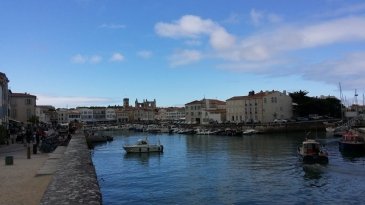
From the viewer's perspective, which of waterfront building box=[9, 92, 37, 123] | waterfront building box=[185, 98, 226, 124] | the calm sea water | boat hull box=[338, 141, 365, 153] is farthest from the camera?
waterfront building box=[185, 98, 226, 124]

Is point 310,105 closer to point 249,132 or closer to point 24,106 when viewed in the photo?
point 249,132

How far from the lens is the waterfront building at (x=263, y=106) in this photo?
151m

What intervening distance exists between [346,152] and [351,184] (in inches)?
1102

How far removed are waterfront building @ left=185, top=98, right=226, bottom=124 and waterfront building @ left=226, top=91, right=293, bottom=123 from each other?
15645 mm

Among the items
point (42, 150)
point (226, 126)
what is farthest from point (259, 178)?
point (226, 126)

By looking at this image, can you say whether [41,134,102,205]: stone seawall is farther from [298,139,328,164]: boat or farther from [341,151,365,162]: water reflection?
[341,151,365,162]: water reflection

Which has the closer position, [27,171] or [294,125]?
[27,171]

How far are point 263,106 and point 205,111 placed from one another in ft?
115

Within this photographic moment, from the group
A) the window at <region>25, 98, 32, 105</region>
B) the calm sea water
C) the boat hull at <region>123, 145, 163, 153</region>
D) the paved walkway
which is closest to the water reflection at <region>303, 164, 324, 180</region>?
the calm sea water

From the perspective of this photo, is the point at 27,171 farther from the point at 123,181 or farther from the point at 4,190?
the point at 123,181

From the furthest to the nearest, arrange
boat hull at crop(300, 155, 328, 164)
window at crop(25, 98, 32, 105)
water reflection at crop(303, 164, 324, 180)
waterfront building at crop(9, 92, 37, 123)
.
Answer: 1. window at crop(25, 98, 32, 105)
2. waterfront building at crop(9, 92, 37, 123)
3. boat hull at crop(300, 155, 328, 164)
4. water reflection at crop(303, 164, 324, 180)

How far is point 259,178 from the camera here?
38.6 meters

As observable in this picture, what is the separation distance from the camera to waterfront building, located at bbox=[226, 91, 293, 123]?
5945 inches

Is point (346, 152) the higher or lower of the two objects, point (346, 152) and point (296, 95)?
the lower
